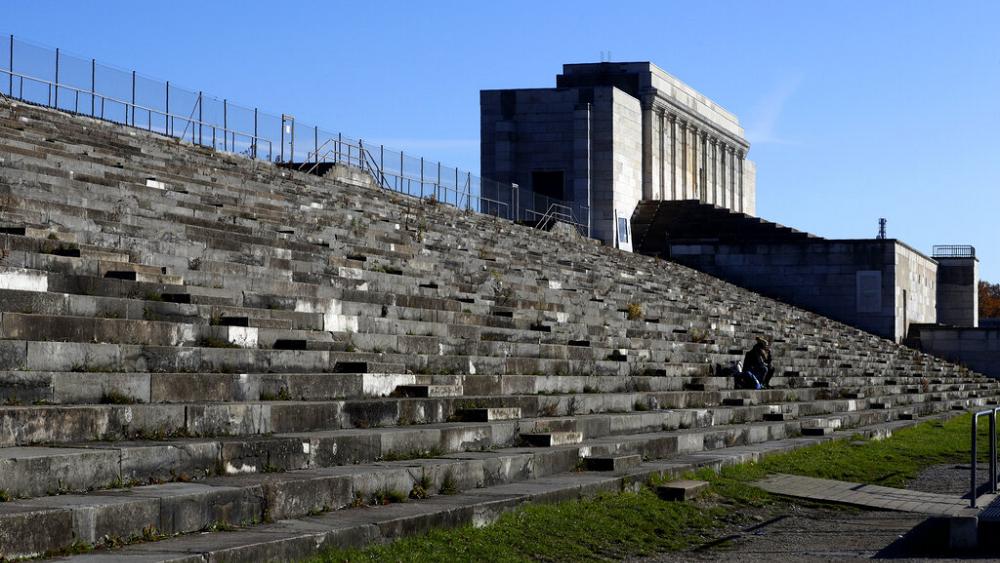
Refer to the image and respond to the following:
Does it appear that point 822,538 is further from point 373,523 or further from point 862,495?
point 373,523

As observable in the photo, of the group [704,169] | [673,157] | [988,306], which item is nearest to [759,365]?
[673,157]

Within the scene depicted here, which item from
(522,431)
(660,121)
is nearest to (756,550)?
(522,431)

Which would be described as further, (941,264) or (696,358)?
(941,264)

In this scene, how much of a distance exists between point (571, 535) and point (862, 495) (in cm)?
545

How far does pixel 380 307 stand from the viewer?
650 inches

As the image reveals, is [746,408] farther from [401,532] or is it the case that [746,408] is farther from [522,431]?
[401,532]

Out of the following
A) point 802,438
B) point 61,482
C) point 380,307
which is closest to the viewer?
point 61,482

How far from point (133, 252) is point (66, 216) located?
1376 mm

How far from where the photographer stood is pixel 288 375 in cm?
1205

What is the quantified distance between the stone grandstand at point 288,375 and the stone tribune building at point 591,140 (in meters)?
27.3

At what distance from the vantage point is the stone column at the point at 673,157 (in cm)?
6388

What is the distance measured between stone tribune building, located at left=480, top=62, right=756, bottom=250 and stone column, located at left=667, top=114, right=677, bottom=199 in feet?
3.04

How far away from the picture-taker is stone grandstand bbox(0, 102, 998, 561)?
345 inches

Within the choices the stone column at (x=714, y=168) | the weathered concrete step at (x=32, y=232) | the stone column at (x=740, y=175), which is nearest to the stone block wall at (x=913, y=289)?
the stone column at (x=714, y=168)
